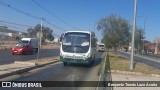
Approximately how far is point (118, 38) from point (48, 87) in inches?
1236

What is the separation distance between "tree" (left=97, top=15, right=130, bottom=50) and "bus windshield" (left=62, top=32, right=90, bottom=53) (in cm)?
1849

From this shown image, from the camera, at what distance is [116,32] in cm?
4328

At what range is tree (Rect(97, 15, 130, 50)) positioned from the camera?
4291 centimetres

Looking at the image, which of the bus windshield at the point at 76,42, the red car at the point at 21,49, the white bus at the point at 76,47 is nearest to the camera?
the white bus at the point at 76,47

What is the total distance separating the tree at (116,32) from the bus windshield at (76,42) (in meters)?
18.5

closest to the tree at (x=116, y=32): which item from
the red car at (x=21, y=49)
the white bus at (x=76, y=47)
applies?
the red car at (x=21, y=49)

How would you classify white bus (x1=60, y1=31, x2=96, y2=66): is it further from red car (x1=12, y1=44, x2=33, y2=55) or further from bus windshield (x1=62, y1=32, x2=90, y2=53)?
red car (x1=12, y1=44, x2=33, y2=55)

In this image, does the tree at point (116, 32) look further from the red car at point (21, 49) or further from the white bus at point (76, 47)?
→ the white bus at point (76, 47)

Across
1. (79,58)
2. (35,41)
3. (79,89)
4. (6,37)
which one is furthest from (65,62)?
(6,37)

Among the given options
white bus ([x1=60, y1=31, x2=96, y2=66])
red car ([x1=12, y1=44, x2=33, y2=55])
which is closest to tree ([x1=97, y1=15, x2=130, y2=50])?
red car ([x1=12, y1=44, x2=33, y2=55])

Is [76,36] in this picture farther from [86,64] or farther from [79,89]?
[79,89]

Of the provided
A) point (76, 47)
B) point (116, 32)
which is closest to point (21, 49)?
point (116, 32)

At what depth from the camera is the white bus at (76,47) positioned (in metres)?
23.6

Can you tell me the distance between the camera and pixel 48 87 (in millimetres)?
11969
